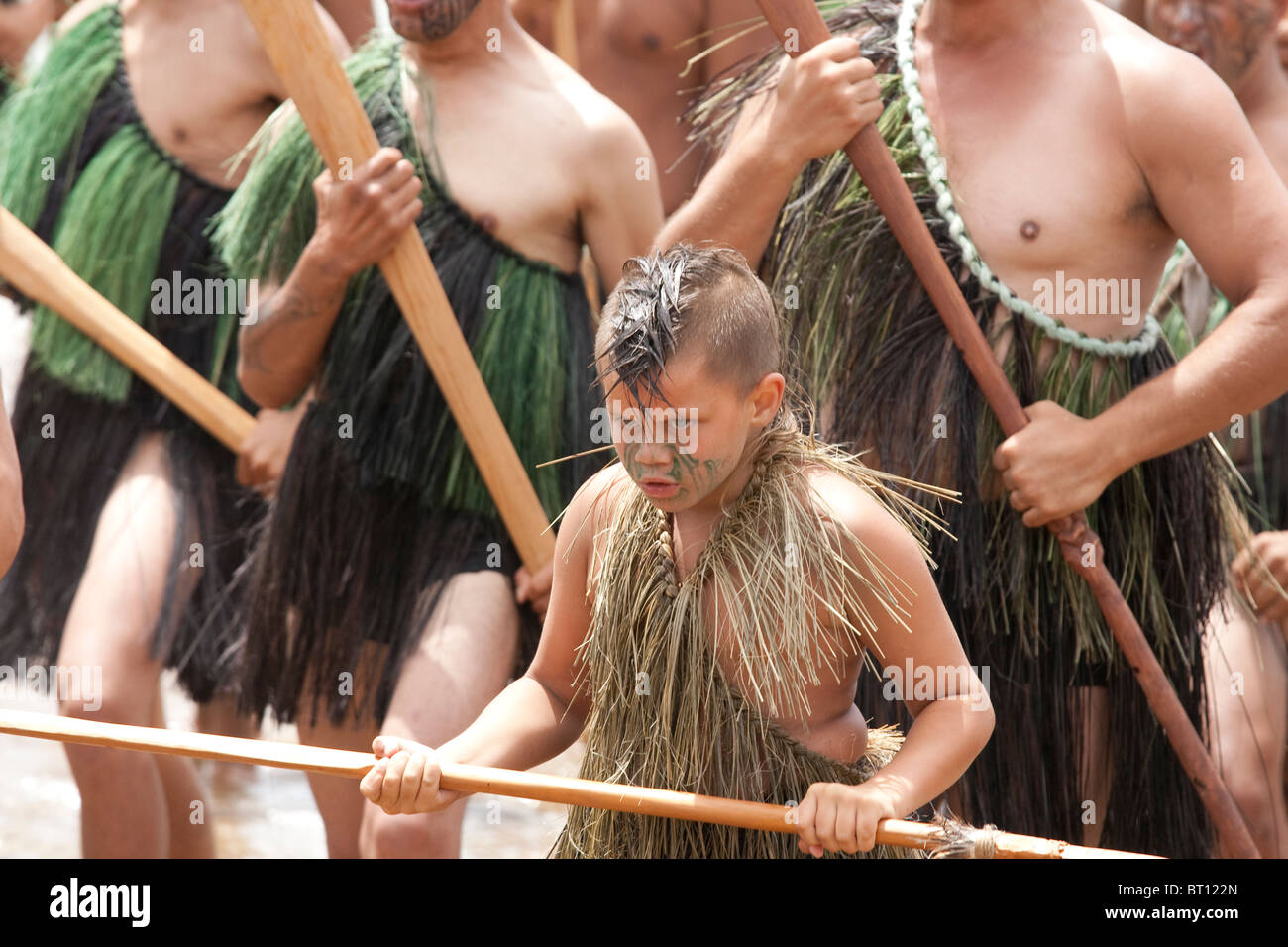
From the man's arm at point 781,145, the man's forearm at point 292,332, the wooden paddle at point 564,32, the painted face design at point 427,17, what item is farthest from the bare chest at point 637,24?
the man's arm at point 781,145

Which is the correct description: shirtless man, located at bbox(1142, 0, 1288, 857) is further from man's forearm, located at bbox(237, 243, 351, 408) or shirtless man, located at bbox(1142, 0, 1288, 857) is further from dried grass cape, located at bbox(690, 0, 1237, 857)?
man's forearm, located at bbox(237, 243, 351, 408)

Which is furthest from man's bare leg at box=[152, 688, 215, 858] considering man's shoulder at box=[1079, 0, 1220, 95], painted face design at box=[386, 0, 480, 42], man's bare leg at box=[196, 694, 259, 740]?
man's shoulder at box=[1079, 0, 1220, 95]

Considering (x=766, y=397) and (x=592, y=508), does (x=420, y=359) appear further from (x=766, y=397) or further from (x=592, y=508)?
(x=766, y=397)

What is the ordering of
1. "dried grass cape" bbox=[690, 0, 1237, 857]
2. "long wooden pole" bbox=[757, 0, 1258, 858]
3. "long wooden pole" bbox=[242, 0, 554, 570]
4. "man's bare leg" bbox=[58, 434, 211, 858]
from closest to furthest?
"long wooden pole" bbox=[757, 0, 1258, 858] → "dried grass cape" bbox=[690, 0, 1237, 857] → "long wooden pole" bbox=[242, 0, 554, 570] → "man's bare leg" bbox=[58, 434, 211, 858]

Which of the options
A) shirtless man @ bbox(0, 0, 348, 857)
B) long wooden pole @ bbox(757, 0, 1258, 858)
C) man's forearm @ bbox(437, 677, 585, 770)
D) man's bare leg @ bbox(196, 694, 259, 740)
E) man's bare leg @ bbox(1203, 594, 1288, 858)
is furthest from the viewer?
man's bare leg @ bbox(196, 694, 259, 740)

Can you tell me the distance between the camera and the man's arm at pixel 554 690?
6.67 feet

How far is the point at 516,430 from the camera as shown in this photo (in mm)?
2908

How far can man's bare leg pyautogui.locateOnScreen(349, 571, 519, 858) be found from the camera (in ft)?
8.53

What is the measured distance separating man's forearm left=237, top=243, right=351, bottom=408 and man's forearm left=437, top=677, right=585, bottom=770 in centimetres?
93

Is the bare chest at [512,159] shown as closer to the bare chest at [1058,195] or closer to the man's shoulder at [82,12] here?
the bare chest at [1058,195]

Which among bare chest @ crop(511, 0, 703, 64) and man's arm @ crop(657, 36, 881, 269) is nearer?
man's arm @ crop(657, 36, 881, 269)

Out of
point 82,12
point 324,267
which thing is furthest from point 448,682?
point 82,12

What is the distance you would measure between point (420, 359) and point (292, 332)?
0.20 m

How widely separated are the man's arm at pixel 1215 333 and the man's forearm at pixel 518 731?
0.73 m
